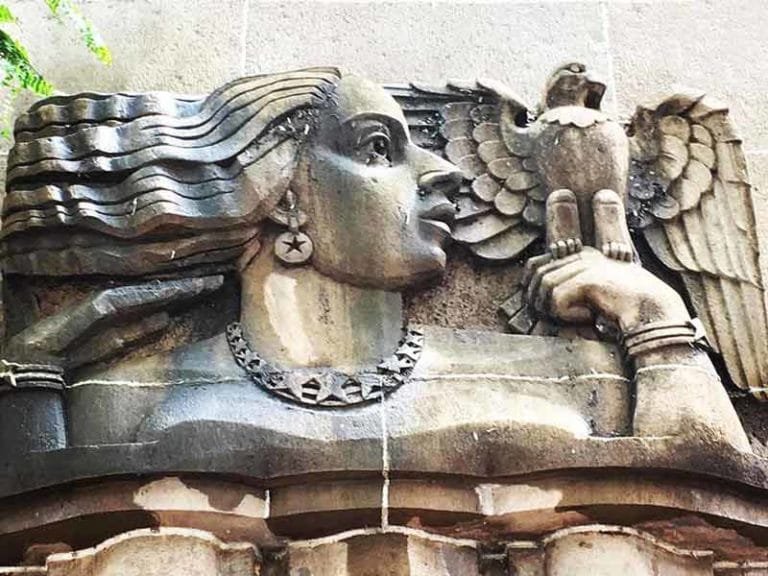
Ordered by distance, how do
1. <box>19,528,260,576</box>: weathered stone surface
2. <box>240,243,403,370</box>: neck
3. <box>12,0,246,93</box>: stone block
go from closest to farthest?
1. <box>19,528,260,576</box>: weathered stone surface
2. <box>240,243,403,370</box>: neck
3. <box>12,0,246,93</box>: stone block

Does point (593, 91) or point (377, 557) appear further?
point (593, 91)

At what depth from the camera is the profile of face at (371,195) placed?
10.9 ft

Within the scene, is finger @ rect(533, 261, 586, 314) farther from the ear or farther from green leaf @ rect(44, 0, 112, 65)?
green leaf @ rect(44, 0, 112, 65)

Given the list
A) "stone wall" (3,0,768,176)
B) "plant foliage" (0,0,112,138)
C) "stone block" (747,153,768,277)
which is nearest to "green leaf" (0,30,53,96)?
"plant foliage" (0,0,112,138)

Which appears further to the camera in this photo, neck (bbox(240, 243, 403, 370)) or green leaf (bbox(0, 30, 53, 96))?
green leaf (bbox(0, 30, 53, 96))

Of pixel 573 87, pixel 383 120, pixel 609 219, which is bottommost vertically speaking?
pixel 609 219

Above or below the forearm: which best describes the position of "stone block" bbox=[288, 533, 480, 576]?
below

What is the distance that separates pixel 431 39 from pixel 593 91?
2.44ft

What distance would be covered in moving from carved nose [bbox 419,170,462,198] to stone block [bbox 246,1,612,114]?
0.76 meters

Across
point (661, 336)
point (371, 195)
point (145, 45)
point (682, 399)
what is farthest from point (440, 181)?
point (145, 45)

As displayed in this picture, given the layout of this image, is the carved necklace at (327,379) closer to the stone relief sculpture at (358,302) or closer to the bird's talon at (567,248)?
the stone relief sculpture at (358,302)

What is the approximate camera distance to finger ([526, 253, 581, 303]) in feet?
11.1

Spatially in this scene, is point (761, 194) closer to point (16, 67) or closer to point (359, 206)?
point (359, 206)

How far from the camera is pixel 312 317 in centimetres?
329
